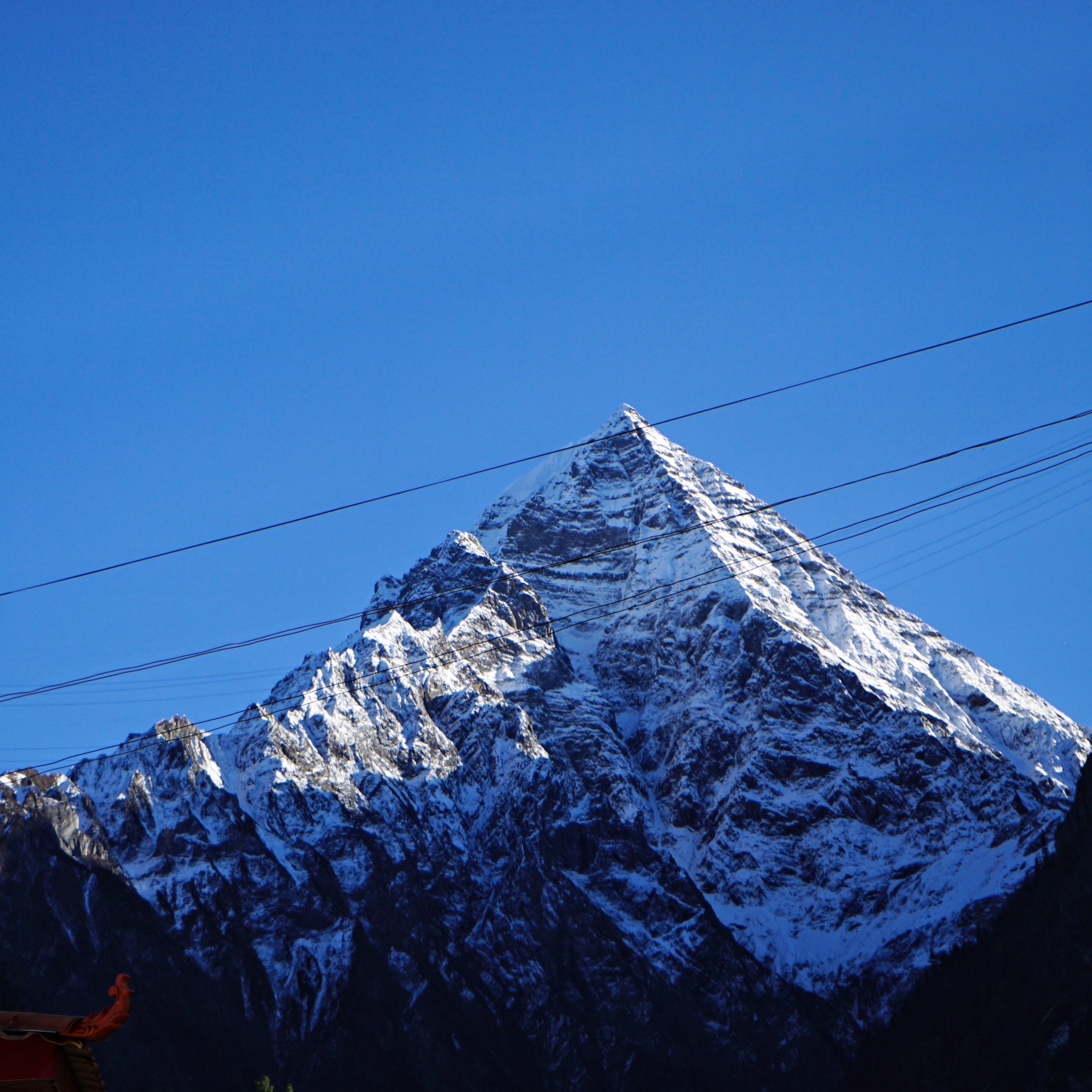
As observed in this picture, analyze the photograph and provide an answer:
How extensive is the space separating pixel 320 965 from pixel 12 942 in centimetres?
3915

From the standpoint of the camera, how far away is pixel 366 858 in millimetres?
195250

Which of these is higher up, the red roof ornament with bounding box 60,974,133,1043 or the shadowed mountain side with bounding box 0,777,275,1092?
the shadowed mountain side with bounding box 0,777,275,1092

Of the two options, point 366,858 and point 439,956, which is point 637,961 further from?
point 366,858

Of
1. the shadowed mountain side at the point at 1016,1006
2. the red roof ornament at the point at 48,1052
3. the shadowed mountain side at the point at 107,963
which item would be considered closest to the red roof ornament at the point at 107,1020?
the red roof ornament at the point at 48,1052

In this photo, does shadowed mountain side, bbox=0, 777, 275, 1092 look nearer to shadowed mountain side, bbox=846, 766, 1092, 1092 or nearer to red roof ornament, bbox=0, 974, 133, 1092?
shadowed mountain side, bbox=846, 766, 1092, 1092

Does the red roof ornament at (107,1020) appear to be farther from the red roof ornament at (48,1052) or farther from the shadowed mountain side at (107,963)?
the shadowed mountain side at (107,963)

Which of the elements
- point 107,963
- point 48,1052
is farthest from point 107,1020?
point 107,963

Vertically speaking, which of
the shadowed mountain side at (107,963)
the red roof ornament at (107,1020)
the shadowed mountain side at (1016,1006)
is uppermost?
the shadowed mountain side at (107,963)

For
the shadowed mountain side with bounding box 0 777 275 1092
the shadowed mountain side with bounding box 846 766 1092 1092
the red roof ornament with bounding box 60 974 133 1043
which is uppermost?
the shadowed mountain side with bounding box 0 777 275 1092

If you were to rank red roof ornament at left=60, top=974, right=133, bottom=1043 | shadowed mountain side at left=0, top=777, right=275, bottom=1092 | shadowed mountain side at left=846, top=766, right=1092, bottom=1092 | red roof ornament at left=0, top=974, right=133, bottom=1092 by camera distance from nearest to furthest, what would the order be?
red roof ornament at left=60, top=974, right=133, bottom=1043, red roof ornament at left=0, top=974, right=133, bottom=1092, shadowed mountain side at left=846, top=766, right=1092, bottom=1092, shadowed mountain side at left=0, top=777, right=275, bottom=1092

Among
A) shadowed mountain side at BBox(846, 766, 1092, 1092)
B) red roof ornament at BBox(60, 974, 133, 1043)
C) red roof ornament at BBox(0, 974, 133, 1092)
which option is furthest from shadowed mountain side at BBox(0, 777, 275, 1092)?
A: red roof ornament at BBox(60, 974, 133, 1043)

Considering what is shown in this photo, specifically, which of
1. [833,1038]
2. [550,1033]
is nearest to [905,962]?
[833,1038]

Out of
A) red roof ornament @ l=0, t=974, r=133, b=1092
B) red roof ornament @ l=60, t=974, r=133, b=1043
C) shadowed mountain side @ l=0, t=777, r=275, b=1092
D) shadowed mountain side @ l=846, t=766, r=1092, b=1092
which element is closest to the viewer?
red roof ornament @ l=60, t=974, r=133, b=1043

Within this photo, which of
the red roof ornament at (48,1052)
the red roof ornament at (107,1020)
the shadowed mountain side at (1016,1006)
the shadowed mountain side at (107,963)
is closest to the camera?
the red roof ornament at (107,1020)
